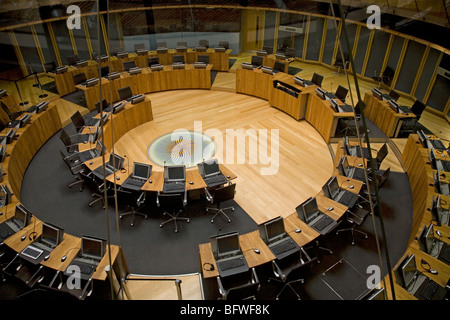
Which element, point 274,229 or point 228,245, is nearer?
point 228,245

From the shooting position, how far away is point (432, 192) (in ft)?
21.2

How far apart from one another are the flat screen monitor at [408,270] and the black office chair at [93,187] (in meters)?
5.90

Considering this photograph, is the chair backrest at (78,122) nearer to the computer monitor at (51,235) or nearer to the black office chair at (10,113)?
the black office chair at (10,113)

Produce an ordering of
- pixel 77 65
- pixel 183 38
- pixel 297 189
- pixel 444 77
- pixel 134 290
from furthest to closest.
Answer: pixel 183 38, pixel 77 65, pixel 444 77, pixel 297 189, pixel 134 290

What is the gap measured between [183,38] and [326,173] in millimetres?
10705

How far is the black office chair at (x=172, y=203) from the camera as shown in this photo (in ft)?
21.2

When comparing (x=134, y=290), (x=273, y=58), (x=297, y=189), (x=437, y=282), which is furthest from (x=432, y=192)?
(x=273, y=58)

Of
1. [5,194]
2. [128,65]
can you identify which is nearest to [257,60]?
[128,65]

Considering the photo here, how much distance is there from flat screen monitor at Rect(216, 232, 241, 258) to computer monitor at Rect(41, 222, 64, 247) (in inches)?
112

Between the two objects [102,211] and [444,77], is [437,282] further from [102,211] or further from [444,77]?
[444,77]

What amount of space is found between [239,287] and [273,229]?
1419 millimetres

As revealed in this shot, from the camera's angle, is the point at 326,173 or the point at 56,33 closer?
the point at 326,173

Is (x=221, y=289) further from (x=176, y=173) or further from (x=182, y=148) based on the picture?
(x=182, y=148)

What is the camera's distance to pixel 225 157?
9.12 metres
